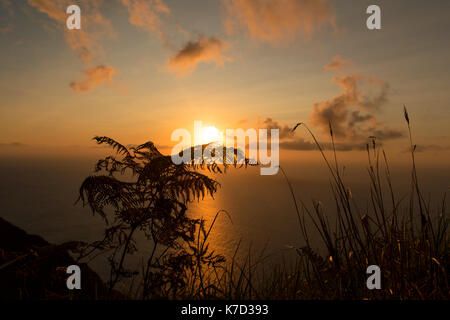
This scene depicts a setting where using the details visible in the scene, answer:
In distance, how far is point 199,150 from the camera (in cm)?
304

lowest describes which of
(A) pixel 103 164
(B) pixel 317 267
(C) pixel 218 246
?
(C) pixel 218 246

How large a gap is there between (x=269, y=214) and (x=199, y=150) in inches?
2859

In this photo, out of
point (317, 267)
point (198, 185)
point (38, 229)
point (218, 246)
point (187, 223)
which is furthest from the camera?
point (38, 229)

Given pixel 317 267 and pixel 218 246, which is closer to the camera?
pixel 317 267

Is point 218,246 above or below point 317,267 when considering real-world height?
below
